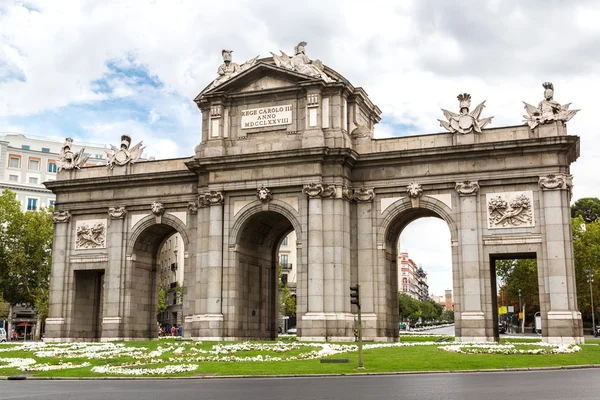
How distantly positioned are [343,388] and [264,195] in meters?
26.5

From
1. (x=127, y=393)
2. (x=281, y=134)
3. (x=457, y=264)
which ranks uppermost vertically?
(x=281, y=134)

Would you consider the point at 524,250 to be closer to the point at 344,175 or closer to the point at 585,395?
the point at 344,175

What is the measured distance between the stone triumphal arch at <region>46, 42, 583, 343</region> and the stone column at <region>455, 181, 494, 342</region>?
8 centimetres

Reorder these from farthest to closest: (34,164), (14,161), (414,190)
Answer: (34,164) → (14,161) → (414,190)

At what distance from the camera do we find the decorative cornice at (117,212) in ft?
177

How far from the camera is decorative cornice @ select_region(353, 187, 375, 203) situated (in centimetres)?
4806

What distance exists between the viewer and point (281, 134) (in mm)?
48781

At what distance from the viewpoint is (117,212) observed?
2137 inches

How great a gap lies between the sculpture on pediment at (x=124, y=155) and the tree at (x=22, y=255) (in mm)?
26642

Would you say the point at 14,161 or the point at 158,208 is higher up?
the point at 14,161

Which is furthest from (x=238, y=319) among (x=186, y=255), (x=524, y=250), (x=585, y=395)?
(x=585, y=395)

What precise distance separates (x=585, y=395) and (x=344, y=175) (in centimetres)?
2972

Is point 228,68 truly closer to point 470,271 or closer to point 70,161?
point 70,161

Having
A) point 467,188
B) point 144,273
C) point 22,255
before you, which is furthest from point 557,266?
point 22,255
